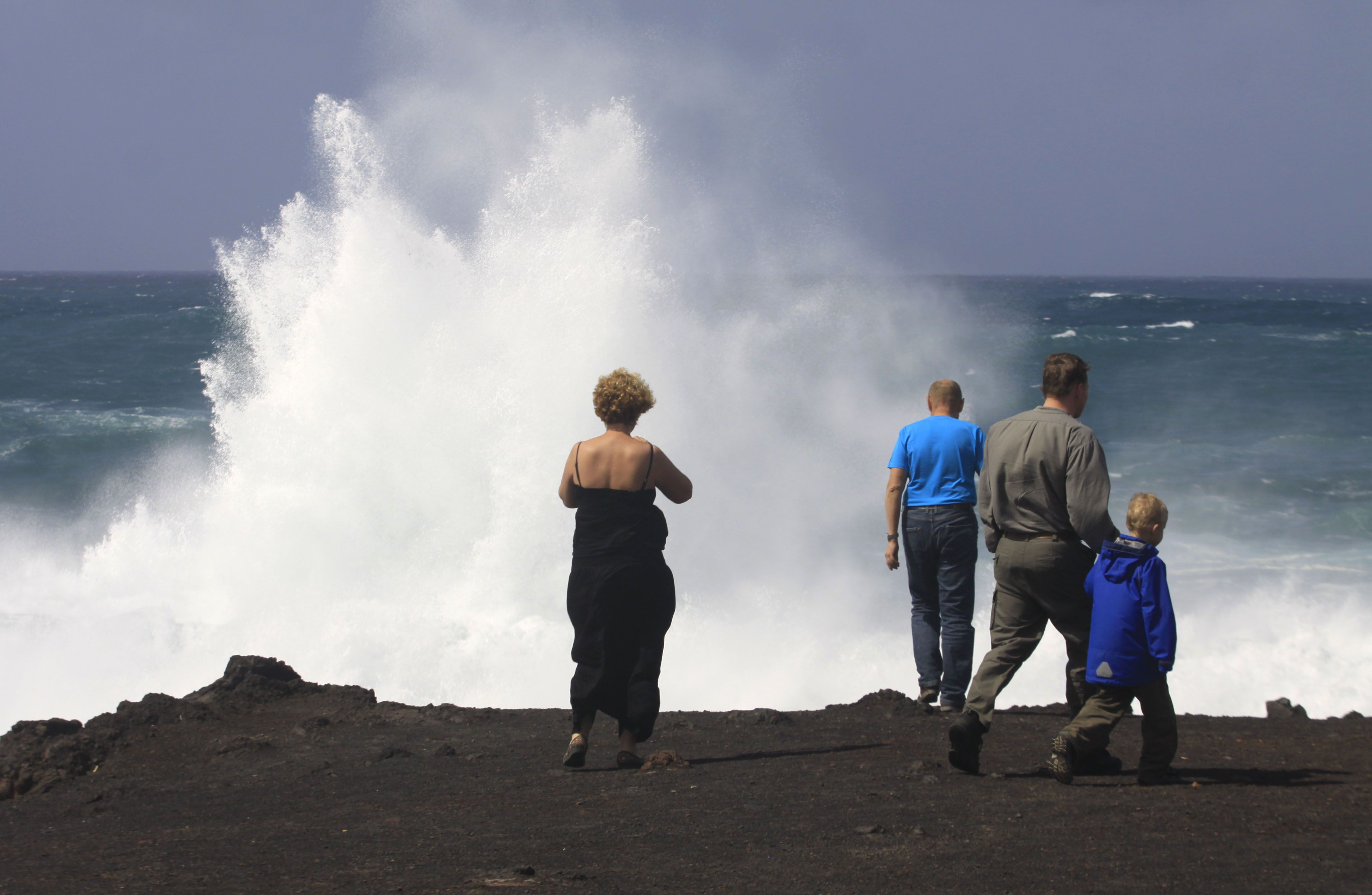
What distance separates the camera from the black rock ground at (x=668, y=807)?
3264 millimetres

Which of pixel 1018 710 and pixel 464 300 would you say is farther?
pixel 464 300

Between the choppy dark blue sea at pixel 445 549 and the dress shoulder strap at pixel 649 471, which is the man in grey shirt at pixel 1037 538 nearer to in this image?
the dress shoulder strap at pixel 649 471

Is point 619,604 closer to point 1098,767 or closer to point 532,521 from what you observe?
point 1098,767

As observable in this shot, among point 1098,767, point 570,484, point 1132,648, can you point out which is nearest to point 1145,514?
point 1132,648

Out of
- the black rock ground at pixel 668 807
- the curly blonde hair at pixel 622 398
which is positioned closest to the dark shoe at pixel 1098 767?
the black rock ground at pixel 668 807

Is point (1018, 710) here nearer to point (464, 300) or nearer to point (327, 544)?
point (327, 544)

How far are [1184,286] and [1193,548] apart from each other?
114755mm

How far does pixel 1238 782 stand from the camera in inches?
165

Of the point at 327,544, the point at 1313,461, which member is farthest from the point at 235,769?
the point at 1313,461

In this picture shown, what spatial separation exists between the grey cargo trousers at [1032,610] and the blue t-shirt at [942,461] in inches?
41.7

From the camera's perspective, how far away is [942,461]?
17.4ft

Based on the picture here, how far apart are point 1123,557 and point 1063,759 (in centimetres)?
80

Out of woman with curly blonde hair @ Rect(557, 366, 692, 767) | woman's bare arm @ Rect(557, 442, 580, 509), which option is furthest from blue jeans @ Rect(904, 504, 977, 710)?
woman's bare arm @ Rect(557, 442, 580, 509)

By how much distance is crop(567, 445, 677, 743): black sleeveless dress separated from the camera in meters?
4.51
